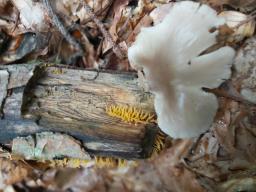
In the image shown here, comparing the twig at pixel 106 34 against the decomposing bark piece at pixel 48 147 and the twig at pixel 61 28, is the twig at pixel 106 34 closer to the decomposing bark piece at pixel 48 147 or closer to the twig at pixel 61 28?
the twig at pixel 61 28

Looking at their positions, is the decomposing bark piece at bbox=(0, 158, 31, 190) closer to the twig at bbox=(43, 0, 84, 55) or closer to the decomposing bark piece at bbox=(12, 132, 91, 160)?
the decomposing bark piece at bbox=(12, 132, 91, 160)

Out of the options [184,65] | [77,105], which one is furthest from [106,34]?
[184,65]

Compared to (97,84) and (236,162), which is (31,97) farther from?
(236,162)

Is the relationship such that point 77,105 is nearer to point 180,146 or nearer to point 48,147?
point 48,147

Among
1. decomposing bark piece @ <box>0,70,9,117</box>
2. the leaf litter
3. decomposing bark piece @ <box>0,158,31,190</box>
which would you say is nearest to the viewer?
decomposing bark piece @ <box>0,70,9,117</box>

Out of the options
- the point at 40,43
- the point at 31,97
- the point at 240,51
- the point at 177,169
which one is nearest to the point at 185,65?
the point at 240,51

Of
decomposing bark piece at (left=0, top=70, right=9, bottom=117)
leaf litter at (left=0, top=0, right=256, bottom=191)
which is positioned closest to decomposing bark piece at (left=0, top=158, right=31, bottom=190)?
leaf litter at (left=0, top=0, right=256, bottom=191)
